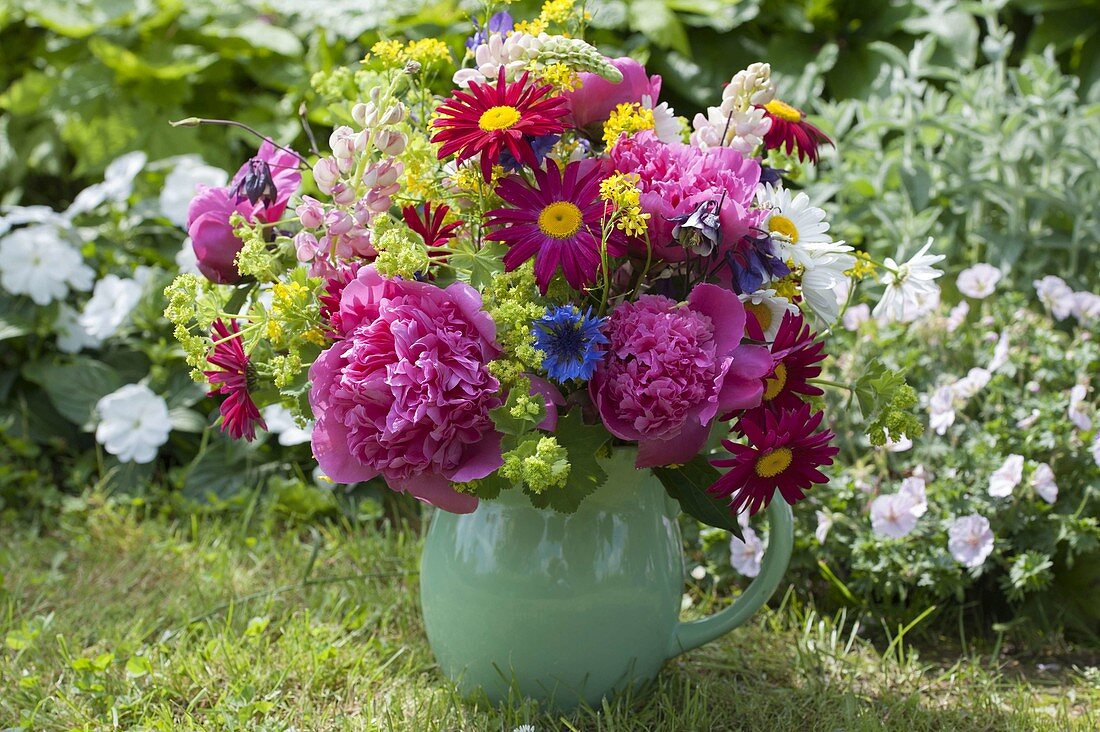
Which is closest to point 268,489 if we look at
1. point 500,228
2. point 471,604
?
point 471,604

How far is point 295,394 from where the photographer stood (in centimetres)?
122

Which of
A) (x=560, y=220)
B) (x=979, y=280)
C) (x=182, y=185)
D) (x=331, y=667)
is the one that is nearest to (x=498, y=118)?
(x=560, y=220)

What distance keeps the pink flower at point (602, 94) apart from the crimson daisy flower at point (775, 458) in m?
0.38

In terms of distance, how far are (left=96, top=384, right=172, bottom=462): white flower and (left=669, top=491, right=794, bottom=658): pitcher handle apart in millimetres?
1343

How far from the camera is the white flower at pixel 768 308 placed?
47.1 inches

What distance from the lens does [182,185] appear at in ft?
8.69

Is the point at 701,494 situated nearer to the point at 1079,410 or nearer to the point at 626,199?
the point at 626,199

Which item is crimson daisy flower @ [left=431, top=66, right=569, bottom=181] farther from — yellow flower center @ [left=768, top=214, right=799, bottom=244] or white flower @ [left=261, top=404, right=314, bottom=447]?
white flower @ [left=261, top=404, right=314, bottom=447]

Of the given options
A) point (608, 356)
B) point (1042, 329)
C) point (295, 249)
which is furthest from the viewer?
point (1042, 329)

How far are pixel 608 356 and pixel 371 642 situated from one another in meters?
0.78

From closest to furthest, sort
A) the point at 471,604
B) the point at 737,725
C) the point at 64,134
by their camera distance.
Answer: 1. the point at 471,604
2. the point at 737,725
3. the point at 64,134

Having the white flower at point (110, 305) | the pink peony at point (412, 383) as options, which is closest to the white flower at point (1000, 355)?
the pink peony at point (412, 383)

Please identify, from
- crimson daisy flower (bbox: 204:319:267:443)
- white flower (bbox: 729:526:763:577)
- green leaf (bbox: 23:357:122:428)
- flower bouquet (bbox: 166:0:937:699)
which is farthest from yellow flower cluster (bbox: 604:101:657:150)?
green leaf (bbox: 23:357:122:428)

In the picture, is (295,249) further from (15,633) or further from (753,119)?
(15,633)
